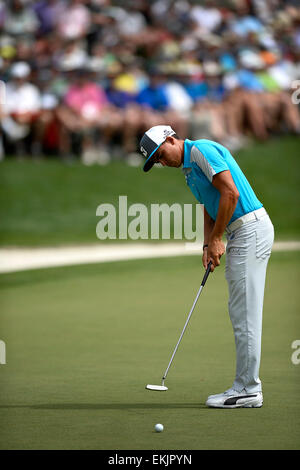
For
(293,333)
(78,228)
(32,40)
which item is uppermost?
(32,40)

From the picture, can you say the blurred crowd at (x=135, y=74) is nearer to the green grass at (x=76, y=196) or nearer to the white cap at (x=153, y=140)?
the green grass at (x=76, y=196)

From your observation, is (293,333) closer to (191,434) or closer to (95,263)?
(191,434)

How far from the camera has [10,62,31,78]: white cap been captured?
647 inches

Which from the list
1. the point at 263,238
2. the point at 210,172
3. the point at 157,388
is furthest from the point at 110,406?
the point at 210,172

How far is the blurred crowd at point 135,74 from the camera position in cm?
1661

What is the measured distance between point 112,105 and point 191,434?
12.8 meters

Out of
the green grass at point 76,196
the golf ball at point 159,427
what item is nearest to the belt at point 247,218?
the golf ball at point 159,427

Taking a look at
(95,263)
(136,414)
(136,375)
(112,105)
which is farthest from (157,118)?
(136,414)

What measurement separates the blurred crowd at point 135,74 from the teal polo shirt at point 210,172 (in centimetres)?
1090

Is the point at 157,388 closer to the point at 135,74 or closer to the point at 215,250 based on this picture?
the point at 215,250

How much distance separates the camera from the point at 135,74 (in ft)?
57.4

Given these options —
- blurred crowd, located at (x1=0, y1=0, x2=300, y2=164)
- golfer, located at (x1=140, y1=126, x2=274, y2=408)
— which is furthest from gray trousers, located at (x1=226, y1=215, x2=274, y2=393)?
blurred crowd, located at (x1=0, y1=0, x2=300, y2=164)

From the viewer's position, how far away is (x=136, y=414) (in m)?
5.16

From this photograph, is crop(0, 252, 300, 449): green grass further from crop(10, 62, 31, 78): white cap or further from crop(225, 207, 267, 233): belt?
crop(10, 62, 31, 78): white cap
